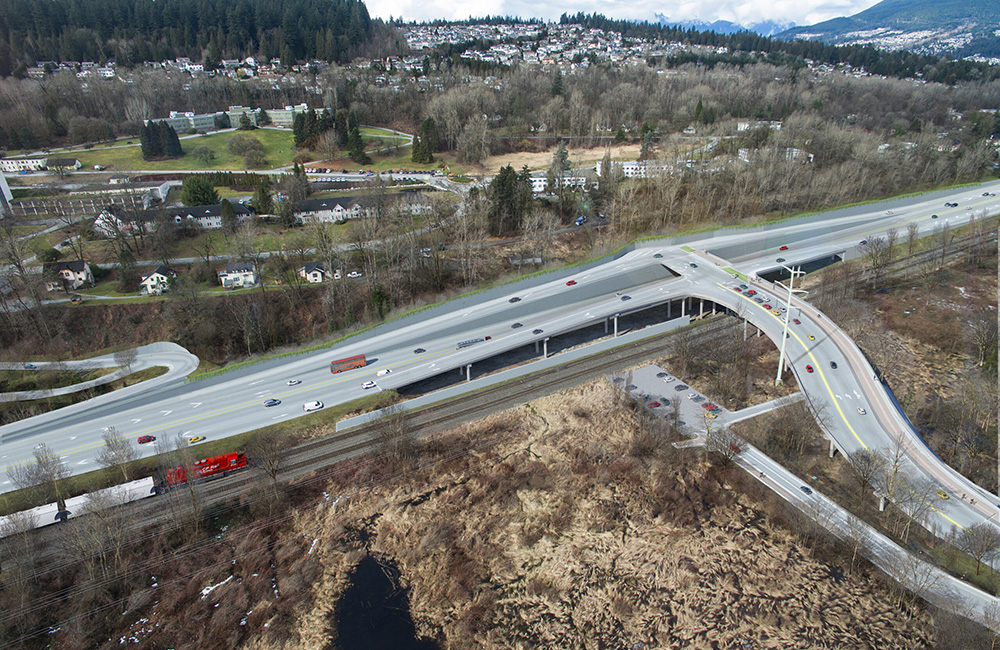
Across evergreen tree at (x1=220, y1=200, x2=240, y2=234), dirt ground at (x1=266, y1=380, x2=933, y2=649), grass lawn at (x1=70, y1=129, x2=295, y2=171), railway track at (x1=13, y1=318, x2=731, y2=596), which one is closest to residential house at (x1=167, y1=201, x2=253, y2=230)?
evergreen tree at (x1=220, y1=200, x2=240, y2=234)

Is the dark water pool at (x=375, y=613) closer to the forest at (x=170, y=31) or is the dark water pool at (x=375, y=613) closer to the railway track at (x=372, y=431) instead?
the railway track at (x=372, y=431)

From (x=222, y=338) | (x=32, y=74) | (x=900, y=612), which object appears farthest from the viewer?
(x=32, y=74)

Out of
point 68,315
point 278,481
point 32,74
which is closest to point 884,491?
point 278,481

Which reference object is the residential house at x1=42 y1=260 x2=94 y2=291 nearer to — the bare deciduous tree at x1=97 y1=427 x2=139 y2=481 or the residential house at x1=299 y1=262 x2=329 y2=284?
the residential house at x1=299 y1=262 x2=329 y2=284

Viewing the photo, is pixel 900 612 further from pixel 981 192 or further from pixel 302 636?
pixel 981 192

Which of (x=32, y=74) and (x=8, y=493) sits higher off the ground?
(x=32, y=74)

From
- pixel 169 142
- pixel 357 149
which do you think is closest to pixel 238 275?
pixel 357 149
